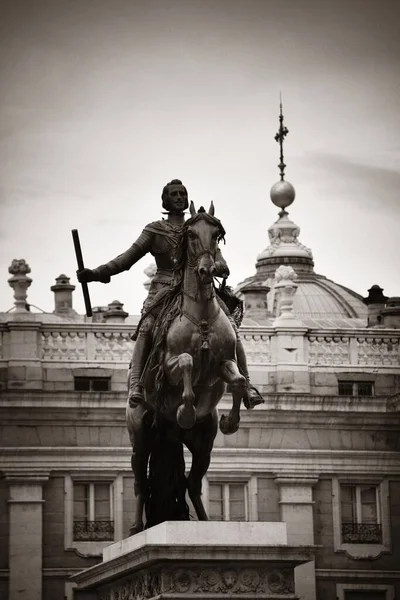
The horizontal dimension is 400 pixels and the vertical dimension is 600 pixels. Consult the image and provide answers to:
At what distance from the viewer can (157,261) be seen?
110 feet

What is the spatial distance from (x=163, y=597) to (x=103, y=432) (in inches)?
1542

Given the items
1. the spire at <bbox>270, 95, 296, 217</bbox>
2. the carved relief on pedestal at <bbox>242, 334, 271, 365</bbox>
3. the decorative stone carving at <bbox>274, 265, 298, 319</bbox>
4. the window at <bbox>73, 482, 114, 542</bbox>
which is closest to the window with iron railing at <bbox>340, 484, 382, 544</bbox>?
the carved relief on pedestal at <bbox>242, 334, 271, 365</bbox>

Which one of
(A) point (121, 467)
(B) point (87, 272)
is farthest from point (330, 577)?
(B) point (87, 272)

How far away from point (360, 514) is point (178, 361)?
39.7 metres

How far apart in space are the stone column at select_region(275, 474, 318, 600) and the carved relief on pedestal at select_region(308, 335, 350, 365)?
3.69 m

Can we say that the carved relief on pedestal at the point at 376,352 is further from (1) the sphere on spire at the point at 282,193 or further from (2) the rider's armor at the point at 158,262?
(2) the rider's armor at the point at 158,262

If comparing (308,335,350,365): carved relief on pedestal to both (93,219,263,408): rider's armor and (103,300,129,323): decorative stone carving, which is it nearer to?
(103,300,129,323): decorative stone carving

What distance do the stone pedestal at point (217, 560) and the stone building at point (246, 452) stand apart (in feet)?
120

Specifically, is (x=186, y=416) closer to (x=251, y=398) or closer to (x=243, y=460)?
(x=251, y=398)

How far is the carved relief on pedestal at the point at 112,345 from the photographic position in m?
70.6

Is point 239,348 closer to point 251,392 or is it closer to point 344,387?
point 251,392

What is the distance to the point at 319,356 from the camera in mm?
73000

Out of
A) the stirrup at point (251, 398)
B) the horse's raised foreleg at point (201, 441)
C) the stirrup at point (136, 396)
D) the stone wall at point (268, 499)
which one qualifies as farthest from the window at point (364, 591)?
the stirrup at point (251, 398)

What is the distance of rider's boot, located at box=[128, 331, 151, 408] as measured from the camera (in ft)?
106
